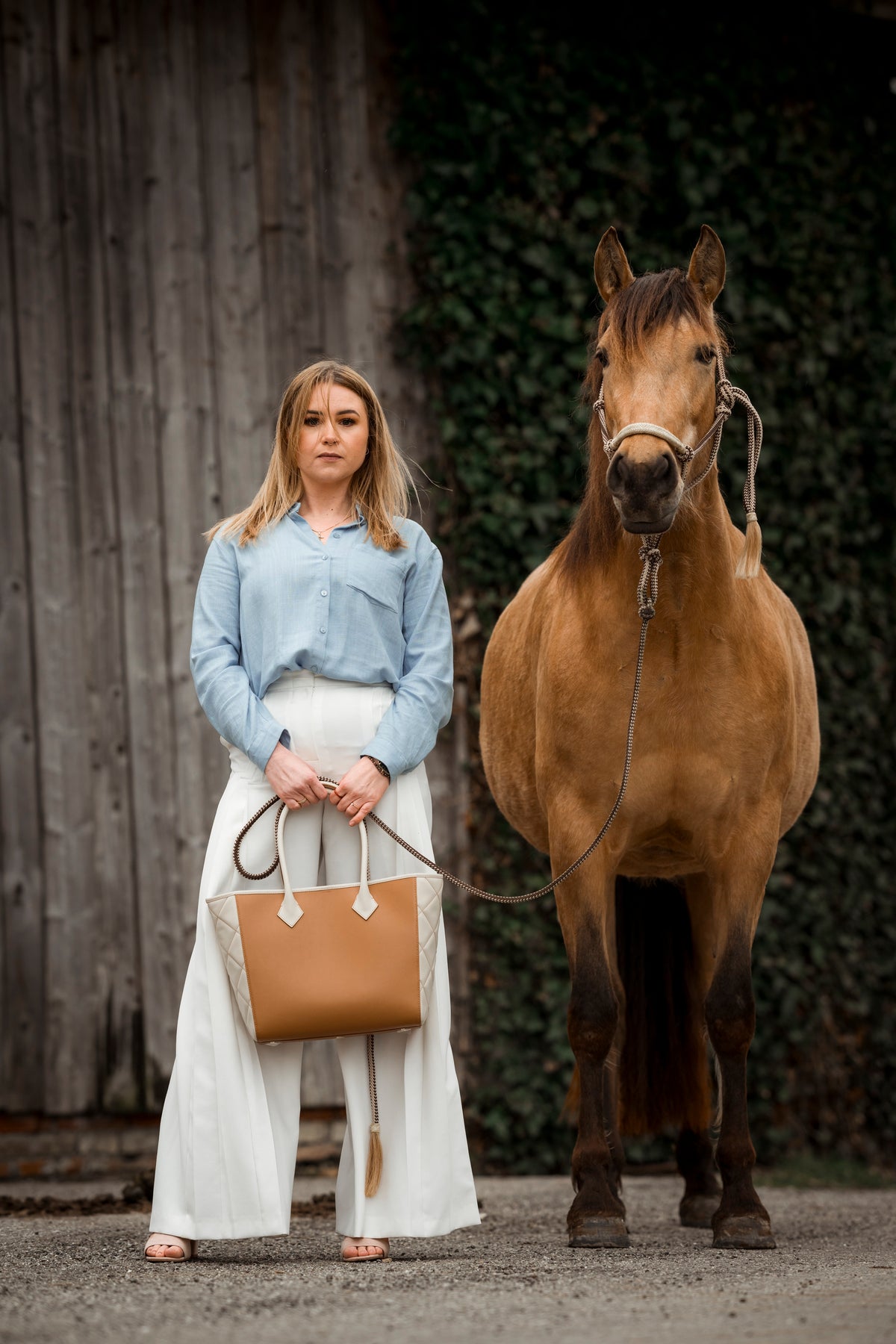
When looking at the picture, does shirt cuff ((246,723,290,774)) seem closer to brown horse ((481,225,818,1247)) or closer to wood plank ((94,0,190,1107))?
brown horse ((481,225,818,1247))

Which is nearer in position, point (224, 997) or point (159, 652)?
point (224, 997)

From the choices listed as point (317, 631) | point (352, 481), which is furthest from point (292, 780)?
point (352, 481)

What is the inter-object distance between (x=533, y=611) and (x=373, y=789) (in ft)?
4.58

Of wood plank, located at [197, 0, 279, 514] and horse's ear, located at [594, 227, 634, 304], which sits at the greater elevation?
wood plank, located at [197, 0, 279, 514]

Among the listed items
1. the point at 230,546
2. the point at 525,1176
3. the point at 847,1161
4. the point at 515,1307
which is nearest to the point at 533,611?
the point at 230,546

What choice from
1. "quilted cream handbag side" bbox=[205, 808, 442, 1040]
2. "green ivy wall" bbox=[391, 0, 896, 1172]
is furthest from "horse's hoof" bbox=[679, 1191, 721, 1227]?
"quilted cream handbag side" bbox=[205, 808, 442, 1040]

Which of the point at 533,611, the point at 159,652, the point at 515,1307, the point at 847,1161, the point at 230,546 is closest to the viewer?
the point at 515,1307

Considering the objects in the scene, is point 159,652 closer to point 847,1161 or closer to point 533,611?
point 533,611

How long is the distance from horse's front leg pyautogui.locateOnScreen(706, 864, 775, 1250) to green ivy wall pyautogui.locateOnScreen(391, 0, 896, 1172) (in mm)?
2256

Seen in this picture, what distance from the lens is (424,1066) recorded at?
3342 mm

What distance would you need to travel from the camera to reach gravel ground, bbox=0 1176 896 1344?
249 cm

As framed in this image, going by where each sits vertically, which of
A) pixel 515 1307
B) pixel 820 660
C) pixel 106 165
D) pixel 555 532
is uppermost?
pixel 106 165

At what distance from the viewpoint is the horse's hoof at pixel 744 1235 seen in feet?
12.1

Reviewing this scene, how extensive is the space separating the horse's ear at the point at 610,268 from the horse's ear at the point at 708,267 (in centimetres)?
17
